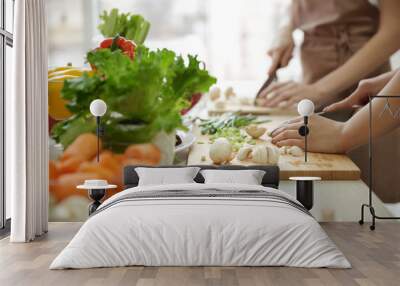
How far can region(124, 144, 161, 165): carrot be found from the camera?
22.4 feet

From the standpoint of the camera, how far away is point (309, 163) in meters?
6.88

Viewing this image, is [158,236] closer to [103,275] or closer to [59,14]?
[103,275]

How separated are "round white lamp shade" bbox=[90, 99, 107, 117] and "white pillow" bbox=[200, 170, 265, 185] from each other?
1.21 metres

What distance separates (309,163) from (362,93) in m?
0.93

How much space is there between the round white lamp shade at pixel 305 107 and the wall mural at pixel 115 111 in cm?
96

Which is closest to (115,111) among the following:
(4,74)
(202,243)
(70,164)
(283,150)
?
(70,164)

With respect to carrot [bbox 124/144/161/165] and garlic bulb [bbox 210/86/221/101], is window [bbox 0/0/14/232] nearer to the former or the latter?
carrot [bbox 124/144/161/165]

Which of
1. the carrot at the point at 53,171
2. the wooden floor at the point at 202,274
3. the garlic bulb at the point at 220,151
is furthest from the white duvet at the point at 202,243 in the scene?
the carrot at the point at 53,171

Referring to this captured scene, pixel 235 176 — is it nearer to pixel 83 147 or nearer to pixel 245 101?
pixel 245 101

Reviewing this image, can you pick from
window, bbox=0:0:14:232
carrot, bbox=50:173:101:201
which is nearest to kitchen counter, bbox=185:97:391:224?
carrot, bbox=50:173:101:201

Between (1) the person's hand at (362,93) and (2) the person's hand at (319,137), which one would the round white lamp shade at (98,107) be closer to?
(2) the person's hand at (319,137)

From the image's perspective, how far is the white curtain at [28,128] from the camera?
5691 millimetres

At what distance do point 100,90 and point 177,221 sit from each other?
2758 mm

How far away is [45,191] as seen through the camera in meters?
6.29
